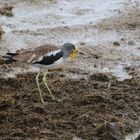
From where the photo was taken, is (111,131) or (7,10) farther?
(7,10)

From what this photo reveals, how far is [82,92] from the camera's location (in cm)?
855

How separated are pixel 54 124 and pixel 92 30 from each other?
4352 millimetres

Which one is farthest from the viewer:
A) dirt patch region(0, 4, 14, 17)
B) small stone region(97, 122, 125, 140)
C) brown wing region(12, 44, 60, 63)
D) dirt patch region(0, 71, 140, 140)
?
dirt patch region(0, 4, 14, 17)

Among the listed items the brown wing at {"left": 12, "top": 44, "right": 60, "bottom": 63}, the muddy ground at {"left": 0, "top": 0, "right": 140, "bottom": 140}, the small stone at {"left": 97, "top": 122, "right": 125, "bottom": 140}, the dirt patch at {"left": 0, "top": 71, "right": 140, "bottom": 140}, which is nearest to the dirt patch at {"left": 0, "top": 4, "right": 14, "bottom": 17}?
the muddy ground at {"left": 0, "top": 0, "right": 140, "bottom": 140}

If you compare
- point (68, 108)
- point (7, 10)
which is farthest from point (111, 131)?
point (7, 10)

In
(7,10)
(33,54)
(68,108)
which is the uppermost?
(33,54)

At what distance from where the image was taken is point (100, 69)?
9664 mm

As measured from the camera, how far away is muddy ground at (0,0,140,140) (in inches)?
289

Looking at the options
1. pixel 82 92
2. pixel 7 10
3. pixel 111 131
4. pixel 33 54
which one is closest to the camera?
pixel 111 131

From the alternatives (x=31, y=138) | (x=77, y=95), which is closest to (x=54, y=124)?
(x=31, y=138)

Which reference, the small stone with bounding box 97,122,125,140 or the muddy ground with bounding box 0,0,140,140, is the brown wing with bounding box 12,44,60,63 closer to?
the muddy ground with bounding box 0,0,140,140

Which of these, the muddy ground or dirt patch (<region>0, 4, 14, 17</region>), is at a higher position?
dirt patch (<region>0, 4, 14, 17</region>)

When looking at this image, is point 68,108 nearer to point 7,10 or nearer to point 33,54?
point 33,54

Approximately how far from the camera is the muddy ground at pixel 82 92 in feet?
24.0
